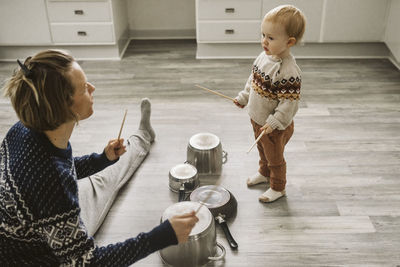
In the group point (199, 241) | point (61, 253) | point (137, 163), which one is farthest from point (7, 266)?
point (137, 163)

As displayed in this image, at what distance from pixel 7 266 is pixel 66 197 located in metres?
0.29

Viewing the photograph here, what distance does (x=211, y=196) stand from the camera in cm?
A: 172

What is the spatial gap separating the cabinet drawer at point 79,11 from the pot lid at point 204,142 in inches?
67.5

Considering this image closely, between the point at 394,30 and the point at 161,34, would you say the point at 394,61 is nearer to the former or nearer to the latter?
the point at 394,30

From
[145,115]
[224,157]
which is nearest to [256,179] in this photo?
[224,157]

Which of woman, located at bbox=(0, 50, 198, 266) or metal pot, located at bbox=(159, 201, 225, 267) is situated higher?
woman, located at bbox=(0, 50, 198, 266)

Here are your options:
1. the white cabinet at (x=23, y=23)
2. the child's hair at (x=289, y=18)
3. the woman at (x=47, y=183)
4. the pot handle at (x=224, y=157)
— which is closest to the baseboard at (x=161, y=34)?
the white cabinet at (x=23, y=23)

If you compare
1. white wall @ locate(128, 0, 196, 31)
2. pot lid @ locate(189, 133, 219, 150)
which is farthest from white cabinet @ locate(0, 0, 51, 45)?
pot lid @ locate(189, 133, 219, 150)

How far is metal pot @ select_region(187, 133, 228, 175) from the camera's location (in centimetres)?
192

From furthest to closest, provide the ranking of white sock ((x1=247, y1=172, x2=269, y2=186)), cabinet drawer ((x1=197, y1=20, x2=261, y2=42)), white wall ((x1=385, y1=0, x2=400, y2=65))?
cabinet drawer ((x1=197, y1=20, x2=261, y2=42))
white wall ((x1=385, y1=0, x2=400, y2=65))
white sock ((x1=247, y1=172, x2=269, y2=186))

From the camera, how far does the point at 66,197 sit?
0.98 meters

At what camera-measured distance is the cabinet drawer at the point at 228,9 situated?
10.4 feet

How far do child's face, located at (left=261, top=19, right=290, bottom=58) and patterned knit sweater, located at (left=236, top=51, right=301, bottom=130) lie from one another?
0.05 metres

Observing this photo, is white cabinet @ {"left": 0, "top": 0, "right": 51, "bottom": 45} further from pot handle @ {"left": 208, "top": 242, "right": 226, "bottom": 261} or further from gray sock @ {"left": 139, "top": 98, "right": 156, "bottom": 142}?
pot handle @ {"left": 208, "top": 242, "right": 226, "bottom": 261}
